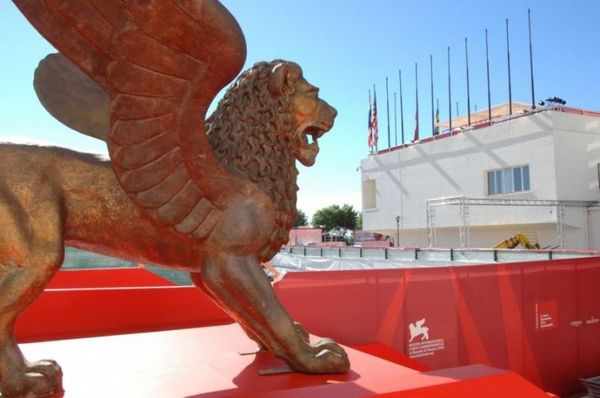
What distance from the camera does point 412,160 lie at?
2369cm

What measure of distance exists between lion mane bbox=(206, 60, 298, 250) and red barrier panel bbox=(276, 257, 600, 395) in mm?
1669

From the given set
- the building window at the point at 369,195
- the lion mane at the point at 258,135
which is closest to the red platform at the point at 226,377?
the lion mane at the point at 258,135

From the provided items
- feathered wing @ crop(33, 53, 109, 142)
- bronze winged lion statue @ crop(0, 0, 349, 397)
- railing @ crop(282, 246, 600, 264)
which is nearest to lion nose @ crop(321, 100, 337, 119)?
bronze winged lion statue @ crop(0, 0, 349, 397)

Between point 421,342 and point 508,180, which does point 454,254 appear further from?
point 508,180

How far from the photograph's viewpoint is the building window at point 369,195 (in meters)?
26.8

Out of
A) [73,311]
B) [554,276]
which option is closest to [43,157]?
[73,311]

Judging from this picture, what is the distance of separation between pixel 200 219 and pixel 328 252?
490 inches

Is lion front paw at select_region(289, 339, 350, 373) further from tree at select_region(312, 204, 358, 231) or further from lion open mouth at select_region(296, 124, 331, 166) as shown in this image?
tree at select_region(312, 204, 358, 231)

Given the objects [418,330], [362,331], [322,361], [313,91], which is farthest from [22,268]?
[418,330]

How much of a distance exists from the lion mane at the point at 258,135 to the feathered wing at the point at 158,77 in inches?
7.4

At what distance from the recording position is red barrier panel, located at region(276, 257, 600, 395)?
398cm

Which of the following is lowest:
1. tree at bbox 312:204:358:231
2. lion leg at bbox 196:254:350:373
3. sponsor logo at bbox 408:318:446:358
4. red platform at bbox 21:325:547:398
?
sponsor logo at bbox 408:318:446:358

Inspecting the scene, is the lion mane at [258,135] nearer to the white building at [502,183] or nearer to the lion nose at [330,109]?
the lion nose at [330,109]

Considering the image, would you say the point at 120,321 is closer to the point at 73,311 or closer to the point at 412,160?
the point at 73,311
